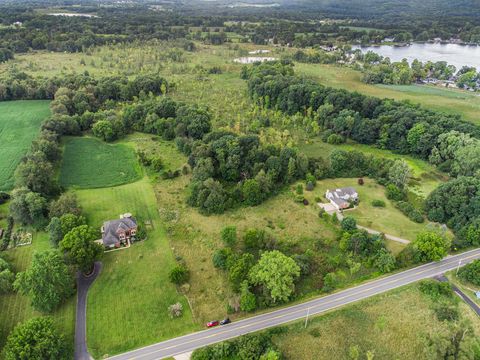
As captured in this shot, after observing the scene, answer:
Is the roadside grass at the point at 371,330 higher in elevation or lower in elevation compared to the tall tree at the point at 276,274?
lower

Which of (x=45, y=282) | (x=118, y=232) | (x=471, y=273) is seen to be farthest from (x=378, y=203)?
(x=45, y=282)

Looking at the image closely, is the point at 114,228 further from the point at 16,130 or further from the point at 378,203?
the point at 16,130

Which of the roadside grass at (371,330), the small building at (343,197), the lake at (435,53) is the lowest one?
the roadside grass at (371,330)

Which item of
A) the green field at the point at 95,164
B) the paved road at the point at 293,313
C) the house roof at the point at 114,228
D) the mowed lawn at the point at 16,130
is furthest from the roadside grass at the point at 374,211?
the mowed lawn at the point at 16,130

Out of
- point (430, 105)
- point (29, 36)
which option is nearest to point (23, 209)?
point (430, 105)

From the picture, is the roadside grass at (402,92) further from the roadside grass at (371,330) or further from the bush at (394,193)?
the roadside grass at (371,330)

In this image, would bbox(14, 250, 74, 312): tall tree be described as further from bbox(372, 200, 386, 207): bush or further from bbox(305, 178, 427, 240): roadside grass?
bbox(372, 200, 386, 207): bush

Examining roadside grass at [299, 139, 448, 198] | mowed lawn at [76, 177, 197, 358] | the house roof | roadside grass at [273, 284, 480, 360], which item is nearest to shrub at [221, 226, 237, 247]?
mowed lawn at [76, 177, 197, 358]
